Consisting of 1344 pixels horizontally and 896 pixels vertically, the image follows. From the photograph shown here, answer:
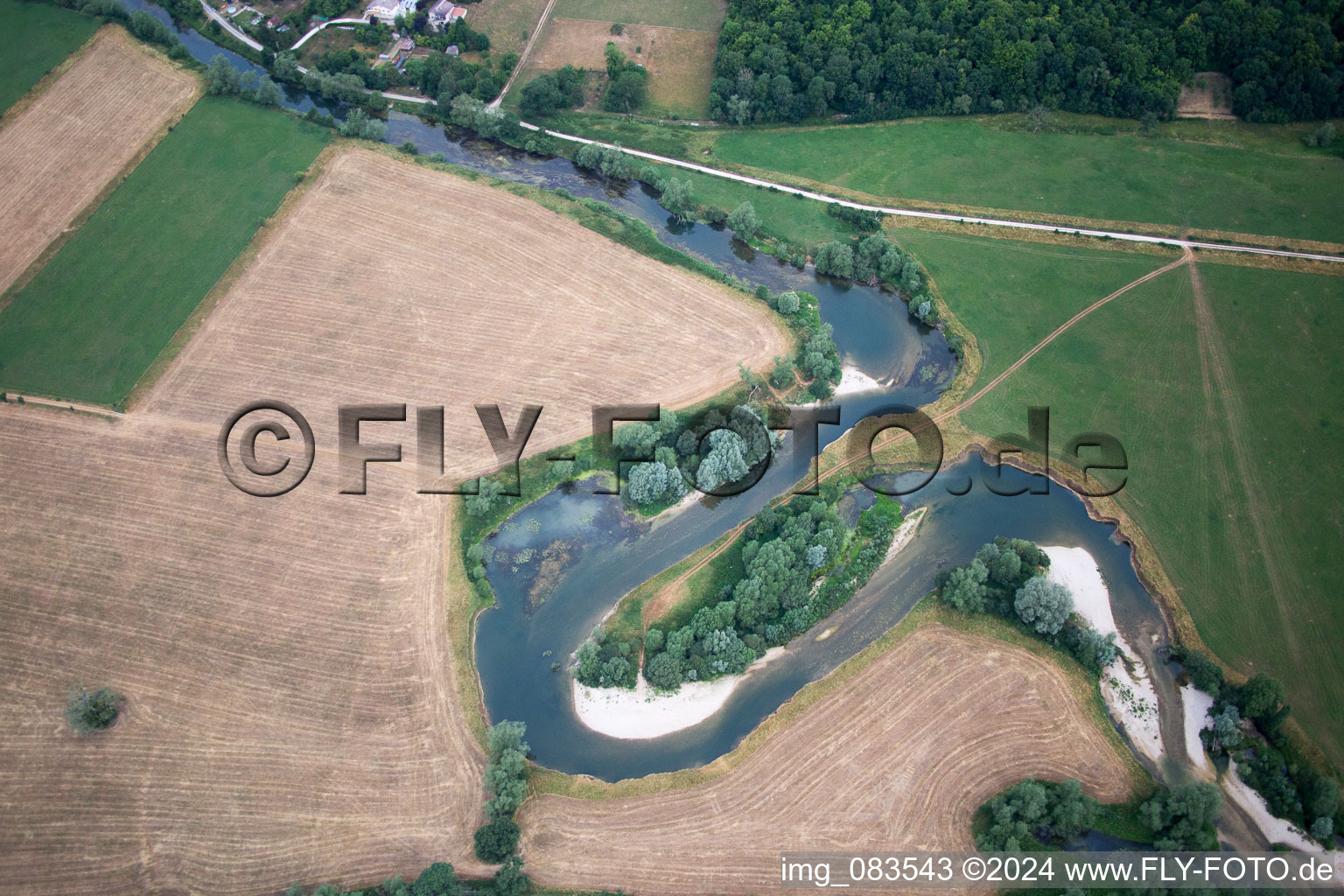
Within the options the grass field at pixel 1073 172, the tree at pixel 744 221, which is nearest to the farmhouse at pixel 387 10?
the grass field at pixel 1073 172

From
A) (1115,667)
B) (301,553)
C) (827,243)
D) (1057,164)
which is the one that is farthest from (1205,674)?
(301,553)

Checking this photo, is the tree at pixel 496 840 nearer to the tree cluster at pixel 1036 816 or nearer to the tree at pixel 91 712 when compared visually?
the tree at pixel 91 712

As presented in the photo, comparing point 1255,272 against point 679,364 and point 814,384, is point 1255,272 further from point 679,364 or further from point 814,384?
point 679,364

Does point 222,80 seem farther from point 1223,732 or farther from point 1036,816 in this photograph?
point 1223,732

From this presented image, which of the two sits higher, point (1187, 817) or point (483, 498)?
point (483, 498)

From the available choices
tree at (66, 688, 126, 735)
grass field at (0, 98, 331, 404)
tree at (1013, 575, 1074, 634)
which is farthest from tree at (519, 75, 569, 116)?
tree at (1013, 575, 1074, 634)

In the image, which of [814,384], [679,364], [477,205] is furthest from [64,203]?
[814,384]
